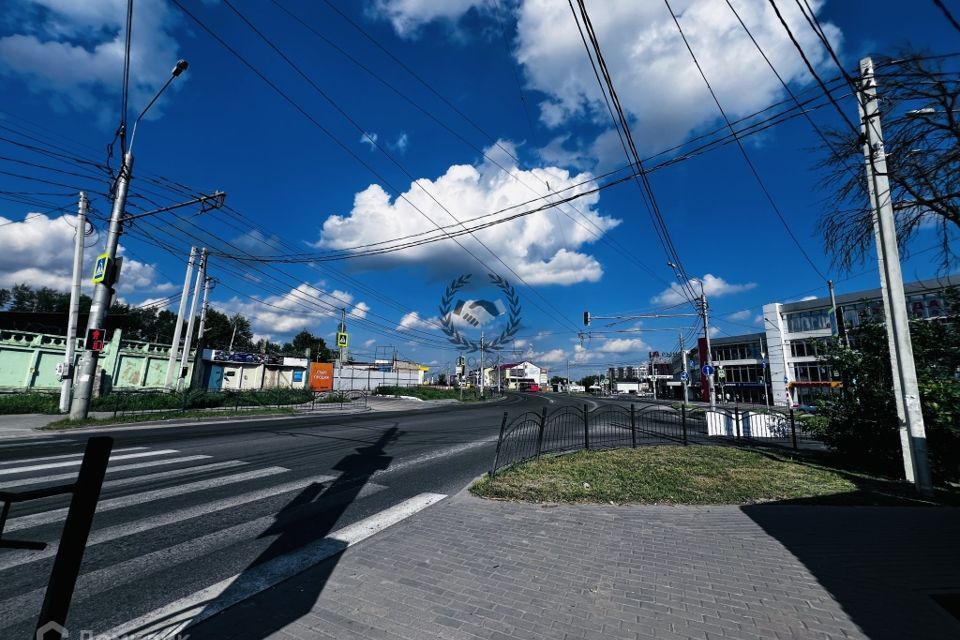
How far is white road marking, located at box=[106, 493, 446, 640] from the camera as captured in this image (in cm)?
297

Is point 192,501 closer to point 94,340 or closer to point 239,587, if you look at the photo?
→ point 239,587

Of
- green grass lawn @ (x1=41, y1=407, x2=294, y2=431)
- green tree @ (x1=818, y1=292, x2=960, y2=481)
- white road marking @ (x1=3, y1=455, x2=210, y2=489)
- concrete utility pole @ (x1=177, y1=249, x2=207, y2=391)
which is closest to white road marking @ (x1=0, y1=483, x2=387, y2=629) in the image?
white road marking @ (x1=3, y1=455, x2=210, y2=489)

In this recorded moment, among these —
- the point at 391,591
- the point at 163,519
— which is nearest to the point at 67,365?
the point at 163,519

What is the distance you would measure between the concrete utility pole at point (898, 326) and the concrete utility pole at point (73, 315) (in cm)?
2363

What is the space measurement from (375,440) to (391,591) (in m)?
9.07

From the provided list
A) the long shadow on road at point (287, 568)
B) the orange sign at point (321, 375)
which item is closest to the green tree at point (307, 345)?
the orange sign at point (321, 375)

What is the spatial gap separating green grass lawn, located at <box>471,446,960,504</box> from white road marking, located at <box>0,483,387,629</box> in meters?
3.24

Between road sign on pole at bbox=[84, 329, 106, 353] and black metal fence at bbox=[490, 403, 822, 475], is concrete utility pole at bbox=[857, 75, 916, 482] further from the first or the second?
road sign on pole at bbox=[84, 329, 106, 353]

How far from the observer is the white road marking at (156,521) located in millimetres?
3994

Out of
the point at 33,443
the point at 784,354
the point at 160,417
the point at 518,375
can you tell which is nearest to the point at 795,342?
the point at 784,354

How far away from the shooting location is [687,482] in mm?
Result: 7426

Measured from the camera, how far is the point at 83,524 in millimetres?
1913

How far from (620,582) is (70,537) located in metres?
3.82

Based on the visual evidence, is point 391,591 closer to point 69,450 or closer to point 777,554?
point 777,554
